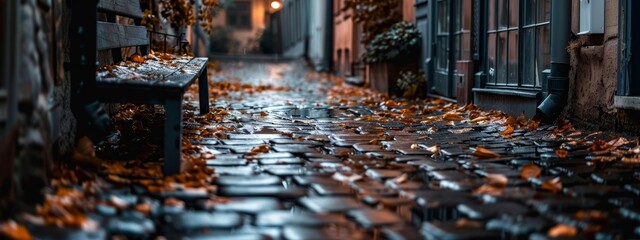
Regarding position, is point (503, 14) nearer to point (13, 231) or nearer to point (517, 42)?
point (517, 42)

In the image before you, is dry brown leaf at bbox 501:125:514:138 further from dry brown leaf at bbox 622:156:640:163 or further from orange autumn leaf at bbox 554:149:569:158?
dry brown leaf at bbox 622:156:640:163

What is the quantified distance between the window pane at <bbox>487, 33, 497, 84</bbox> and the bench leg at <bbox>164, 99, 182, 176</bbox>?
580 centimetres

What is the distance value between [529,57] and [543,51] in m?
0.41

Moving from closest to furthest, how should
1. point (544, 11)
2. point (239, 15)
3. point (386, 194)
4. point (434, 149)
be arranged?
1. point (386, 194)
2. point (434, 149)
3. point (544, 11)
4. point (239, 15)

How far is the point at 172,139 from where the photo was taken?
15.4 ft

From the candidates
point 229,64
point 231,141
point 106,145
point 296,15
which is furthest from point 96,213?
point 296,15

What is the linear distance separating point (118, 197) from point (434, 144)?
3068mm

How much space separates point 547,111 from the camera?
7777 millimetres

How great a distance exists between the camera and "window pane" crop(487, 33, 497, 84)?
1002cm

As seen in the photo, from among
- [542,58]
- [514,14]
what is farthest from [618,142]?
[514,14]

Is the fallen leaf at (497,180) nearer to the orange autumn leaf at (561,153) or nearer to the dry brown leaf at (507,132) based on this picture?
the orange autumn leaf at (561,153)

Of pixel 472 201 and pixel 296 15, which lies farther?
pixel 296 15

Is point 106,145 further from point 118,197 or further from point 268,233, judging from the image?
point 268,233

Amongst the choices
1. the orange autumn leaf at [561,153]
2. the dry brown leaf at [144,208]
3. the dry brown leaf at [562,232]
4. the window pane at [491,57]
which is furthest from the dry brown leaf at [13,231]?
the window pane at [491,57]
